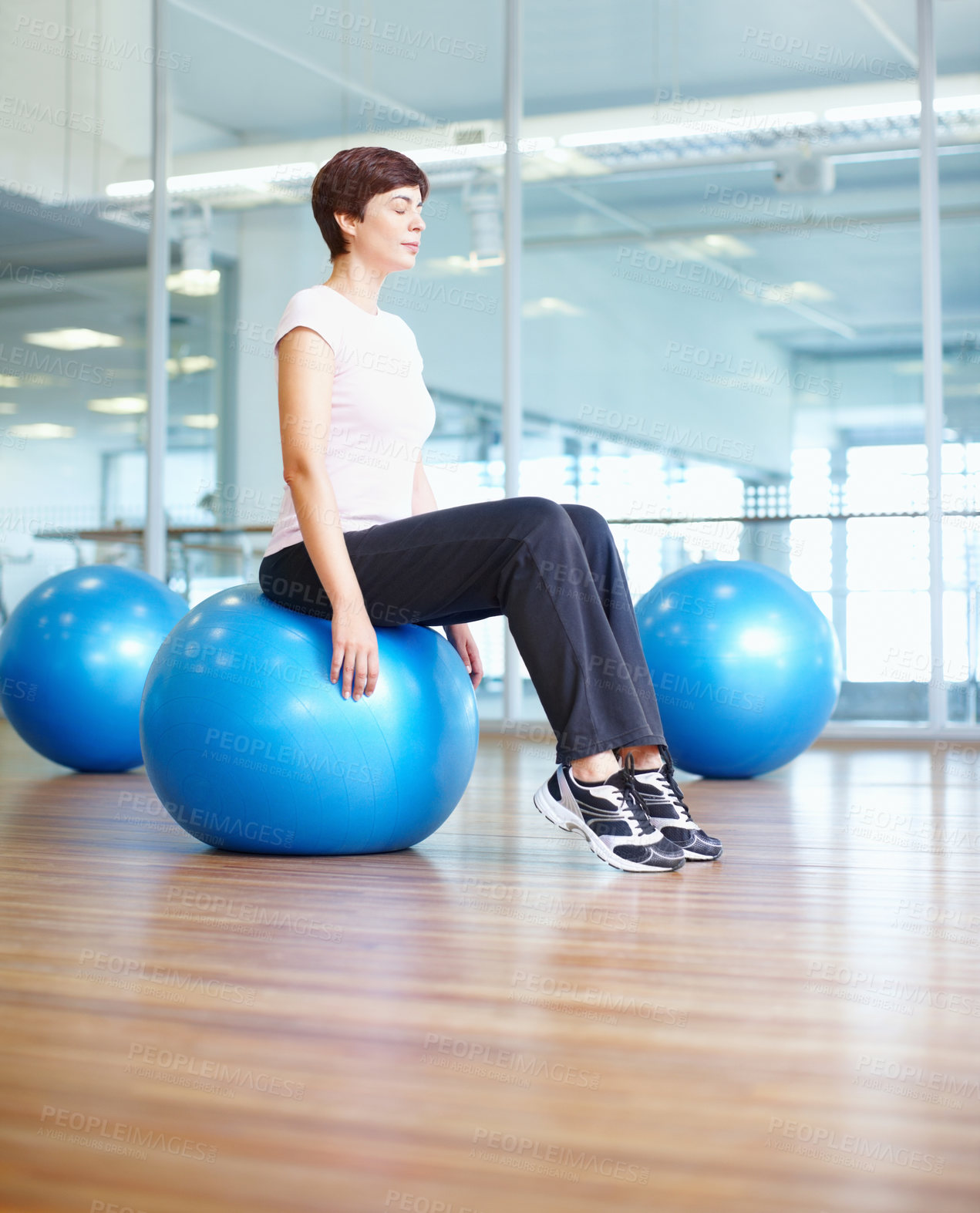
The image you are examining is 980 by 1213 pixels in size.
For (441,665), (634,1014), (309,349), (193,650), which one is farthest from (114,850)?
(634,1014)

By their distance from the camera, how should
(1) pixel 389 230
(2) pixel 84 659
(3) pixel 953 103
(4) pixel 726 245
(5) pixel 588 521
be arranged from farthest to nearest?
(4) pixel 726 245
(3) pixel 953 103
(2) pixel 84 659
(1) pixel 389 230
(5) pixel 588 521

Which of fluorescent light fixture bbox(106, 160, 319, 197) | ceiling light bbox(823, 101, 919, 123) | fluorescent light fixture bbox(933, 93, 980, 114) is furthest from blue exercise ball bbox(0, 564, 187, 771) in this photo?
fluorescent light fixture bbox(933, 93, 980, 114)

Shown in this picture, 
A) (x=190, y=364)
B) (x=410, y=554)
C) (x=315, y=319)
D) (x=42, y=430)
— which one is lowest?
(x=410, y=554)

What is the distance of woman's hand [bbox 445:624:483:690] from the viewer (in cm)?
231

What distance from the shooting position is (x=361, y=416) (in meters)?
2.06

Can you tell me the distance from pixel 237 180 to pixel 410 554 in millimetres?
4085

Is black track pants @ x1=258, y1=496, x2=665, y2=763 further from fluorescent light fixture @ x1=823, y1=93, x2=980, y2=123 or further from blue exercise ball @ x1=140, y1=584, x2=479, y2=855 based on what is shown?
fluorescent light fixture @ x1=823, y1=93, x2=980, y2=123

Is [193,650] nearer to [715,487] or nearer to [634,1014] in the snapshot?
[634,1014]

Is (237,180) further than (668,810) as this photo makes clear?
Yes

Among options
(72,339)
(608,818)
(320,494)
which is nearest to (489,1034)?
(608,818)

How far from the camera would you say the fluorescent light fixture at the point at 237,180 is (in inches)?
216

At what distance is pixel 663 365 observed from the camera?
4.96m

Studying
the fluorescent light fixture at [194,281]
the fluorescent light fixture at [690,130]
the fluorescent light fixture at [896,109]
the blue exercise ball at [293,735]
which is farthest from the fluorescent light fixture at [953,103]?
the blue exercise ball at [293,735]

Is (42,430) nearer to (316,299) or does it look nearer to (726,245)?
(726,245)
